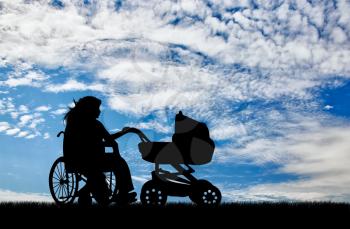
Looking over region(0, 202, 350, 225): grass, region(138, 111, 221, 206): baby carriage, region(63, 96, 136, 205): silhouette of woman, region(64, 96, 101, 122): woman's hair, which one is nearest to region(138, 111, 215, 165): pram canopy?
region(138, 111, 221, 206): baby carriage

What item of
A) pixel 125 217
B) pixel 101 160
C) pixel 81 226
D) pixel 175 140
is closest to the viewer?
pixel 81 226

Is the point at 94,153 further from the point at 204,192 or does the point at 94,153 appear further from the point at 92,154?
the point at 204,192

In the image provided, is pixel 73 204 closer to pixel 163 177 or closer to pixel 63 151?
pixel 63 151

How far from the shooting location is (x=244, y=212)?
25.6 ft

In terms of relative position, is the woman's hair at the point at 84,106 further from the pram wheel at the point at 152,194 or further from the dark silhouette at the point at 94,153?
the pram wheel at the point at 152,194

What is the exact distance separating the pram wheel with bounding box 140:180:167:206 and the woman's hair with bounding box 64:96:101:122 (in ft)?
7.56

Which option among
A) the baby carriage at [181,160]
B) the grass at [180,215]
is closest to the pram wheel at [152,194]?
the baby carriage at [181,160]

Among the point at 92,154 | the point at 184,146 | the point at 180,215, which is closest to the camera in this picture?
the point at 180,215

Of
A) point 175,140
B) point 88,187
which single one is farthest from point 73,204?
point 175,140

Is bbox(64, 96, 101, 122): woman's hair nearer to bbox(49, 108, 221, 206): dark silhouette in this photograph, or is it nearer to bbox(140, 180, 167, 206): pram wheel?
bbox(49, 108, 221, 206): dark silhouette

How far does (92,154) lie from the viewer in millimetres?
8664

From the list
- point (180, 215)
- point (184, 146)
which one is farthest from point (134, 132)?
point (180, 215)

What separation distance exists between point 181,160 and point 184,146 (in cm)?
38

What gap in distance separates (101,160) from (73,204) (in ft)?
3.23
